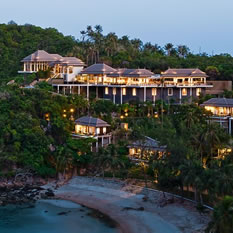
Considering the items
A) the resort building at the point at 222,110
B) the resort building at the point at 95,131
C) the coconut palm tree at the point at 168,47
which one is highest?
the coconut palm tree at the point at 168,47

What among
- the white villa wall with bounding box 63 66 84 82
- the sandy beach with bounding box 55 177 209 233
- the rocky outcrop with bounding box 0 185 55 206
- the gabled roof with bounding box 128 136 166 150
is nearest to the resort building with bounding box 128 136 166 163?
the gabled roof with bounding box 128 136 166 150

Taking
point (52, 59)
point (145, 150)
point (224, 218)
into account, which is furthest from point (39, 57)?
point (224, 218)

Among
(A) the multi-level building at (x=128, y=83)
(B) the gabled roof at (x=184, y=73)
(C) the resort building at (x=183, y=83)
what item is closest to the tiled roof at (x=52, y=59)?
(A) the multi-level building at (x=128, y=83)

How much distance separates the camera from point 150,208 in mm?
32469

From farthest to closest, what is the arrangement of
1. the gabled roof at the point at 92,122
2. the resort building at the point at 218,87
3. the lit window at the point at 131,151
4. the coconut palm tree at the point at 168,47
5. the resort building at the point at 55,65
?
1. the coconut palm tree at the point at 168,47
2. the resort building at the point at 55,65
3. the resort building at the point at 218,87
4. the gabled roof at the point at 92,122
5. the lit window at the point at 131,151

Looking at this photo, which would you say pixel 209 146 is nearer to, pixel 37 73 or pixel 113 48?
pixel 37 73

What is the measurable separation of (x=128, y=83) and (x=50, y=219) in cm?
2520

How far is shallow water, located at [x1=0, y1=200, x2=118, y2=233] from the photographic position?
3034cm

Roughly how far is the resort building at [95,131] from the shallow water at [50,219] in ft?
29.8

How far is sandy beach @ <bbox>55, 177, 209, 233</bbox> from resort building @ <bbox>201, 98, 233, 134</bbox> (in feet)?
44.6

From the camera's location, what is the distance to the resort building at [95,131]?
43031 mm

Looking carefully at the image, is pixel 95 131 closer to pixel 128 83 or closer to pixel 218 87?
pixel 128 83

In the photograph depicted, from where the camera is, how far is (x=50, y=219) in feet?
105

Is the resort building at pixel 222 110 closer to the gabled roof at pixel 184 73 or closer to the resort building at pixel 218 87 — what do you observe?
the gabled roof at pixel 184 73
